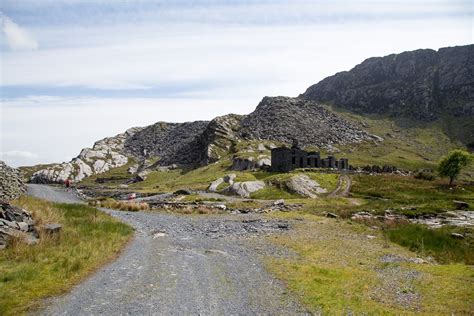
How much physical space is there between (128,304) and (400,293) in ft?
34.6

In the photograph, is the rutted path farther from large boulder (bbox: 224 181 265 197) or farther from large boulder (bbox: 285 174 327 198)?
large boulder (bbox: 285 174 327 198)

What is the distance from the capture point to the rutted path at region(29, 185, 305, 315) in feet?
46.7

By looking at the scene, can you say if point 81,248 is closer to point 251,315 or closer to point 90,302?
point 90,302

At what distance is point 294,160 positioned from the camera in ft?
402

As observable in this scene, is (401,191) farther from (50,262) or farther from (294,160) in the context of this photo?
(50,262)

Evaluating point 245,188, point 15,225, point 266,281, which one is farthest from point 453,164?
point 15,225

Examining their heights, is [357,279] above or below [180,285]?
below

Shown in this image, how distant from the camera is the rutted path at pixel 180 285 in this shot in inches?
560

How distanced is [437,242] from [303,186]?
52.8 m

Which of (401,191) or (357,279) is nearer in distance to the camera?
(357,279)

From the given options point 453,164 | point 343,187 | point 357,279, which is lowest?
point 343,187

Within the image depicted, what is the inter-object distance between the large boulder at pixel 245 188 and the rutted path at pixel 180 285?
54261 millimetres

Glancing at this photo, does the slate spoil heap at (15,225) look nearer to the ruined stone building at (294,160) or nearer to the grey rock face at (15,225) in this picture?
the grey rock face at (15,225)

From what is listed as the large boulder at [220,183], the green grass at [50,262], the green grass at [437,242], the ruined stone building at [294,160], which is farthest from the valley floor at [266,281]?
the ruined stone building at [294,160]
